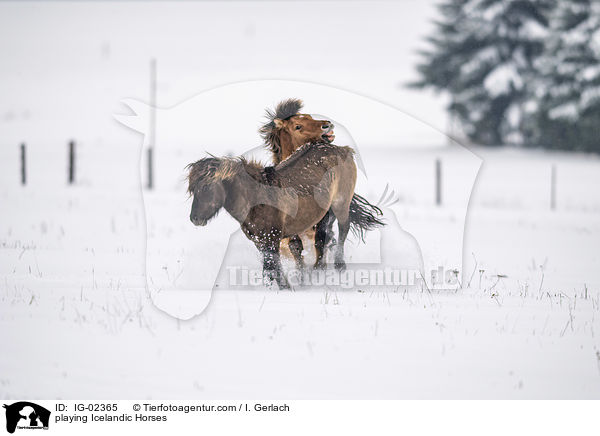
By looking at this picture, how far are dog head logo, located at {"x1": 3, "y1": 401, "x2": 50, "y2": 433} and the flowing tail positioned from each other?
2923 mm

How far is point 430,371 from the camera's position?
13.5 feet

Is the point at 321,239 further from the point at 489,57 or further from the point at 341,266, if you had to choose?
the point at 489,57

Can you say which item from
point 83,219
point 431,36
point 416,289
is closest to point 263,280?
point 416,289

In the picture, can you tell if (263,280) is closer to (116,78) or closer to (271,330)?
(271,330)

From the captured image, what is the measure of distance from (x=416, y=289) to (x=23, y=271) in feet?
12.6

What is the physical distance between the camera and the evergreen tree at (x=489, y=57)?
1155 inches

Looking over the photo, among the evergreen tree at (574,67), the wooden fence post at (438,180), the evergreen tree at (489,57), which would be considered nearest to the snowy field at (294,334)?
the wooden fence post at (438,180)

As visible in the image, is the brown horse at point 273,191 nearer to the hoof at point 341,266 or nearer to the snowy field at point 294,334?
the snowy field at point 294,334

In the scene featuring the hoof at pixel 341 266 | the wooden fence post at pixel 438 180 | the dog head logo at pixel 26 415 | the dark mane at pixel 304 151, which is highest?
the wooden fence post at pixel 438 180

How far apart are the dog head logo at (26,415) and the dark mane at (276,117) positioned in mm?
2656

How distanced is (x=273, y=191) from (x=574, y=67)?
25.8m

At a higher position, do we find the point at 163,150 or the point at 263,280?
the point at 163,150

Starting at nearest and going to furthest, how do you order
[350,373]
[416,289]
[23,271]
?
[350,373] → [416,289] → [23,271]

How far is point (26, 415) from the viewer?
3738 mm
